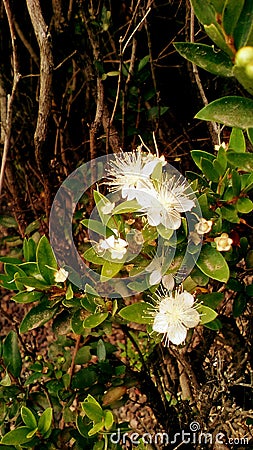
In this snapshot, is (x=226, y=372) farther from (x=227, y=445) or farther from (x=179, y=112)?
(x=179, y=112)

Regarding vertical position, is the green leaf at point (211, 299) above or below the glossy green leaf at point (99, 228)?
below

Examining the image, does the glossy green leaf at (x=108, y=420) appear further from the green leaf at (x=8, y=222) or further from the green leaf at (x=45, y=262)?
the green leaf at (x=8, y=222)

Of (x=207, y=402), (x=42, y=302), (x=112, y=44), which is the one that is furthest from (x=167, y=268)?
(x=112, y=44)

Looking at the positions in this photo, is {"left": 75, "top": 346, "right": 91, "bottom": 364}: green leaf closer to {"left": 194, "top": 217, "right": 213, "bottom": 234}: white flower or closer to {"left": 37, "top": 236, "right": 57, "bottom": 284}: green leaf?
{"left": 37, "top": 236, "right": 57, "bottom": 284}: green leaf

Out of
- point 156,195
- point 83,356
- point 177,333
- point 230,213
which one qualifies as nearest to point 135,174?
point 156,195

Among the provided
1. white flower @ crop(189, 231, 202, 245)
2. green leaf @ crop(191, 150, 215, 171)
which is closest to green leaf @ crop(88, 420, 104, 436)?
white flower @ crop(189, 231, 202, 245)

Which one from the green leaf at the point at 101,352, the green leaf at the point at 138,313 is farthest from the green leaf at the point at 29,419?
the green leaf at the point at 138,313
